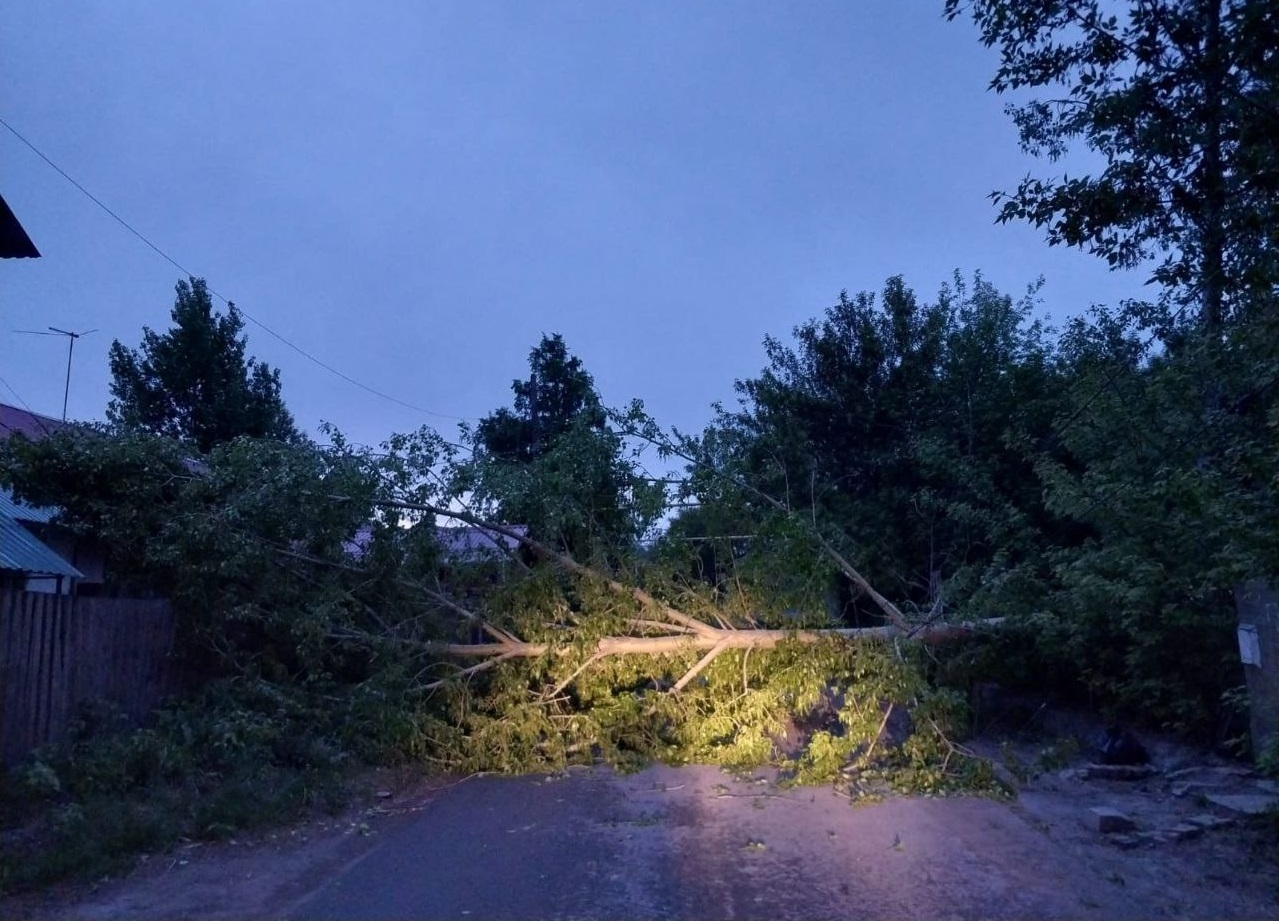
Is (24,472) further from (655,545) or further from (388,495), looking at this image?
(655,545)

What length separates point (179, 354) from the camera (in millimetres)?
20766

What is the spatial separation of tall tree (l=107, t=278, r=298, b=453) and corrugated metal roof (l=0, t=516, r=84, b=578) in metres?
8.96

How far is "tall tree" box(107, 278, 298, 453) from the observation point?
20.8 metres

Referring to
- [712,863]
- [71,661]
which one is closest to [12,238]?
[71,661]

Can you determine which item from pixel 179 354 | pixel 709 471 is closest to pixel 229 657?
pixel 709 471

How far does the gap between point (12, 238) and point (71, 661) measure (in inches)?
145

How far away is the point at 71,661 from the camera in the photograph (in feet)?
31.8

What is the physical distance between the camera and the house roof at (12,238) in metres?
8.65

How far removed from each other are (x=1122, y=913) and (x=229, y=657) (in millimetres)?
8573

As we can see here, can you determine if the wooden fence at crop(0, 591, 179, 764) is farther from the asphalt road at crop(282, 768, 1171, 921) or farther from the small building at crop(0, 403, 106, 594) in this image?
the asphalt road at crop(282, 768, 1171, 921)

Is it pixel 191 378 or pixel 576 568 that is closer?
pixel 576 568

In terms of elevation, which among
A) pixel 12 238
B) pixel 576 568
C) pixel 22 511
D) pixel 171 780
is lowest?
pixel 171 780

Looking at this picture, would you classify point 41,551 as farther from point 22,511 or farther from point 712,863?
point 712,863

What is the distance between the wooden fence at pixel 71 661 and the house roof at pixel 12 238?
2.84 metres
